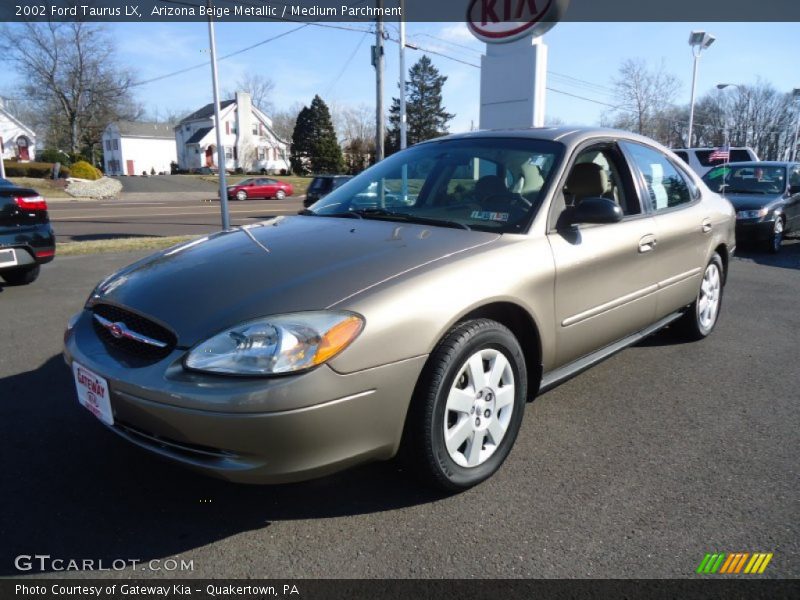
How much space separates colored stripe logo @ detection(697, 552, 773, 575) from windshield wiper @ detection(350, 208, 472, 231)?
1.73 metres

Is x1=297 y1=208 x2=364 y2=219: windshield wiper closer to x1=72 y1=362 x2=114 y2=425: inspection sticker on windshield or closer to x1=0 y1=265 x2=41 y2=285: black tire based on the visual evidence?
x1=72 y1=362 x2=114 y2=425: inspection sticker on windshield

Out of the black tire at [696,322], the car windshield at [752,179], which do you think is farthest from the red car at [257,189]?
the black tire at [696,322]

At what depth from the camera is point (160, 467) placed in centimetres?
272

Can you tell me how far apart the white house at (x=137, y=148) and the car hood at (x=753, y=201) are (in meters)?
77.2

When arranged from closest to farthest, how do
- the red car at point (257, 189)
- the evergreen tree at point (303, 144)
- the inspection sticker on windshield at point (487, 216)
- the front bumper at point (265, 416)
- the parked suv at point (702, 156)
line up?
the front bumper at point (265, 416), the inspection sticker on windshield at point (487, 216), the parked suv at point (702, 156), the red car at point (257, 189), the evergreen tree at point (303, 144)

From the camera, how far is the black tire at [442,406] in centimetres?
226

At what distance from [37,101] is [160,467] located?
64537mm

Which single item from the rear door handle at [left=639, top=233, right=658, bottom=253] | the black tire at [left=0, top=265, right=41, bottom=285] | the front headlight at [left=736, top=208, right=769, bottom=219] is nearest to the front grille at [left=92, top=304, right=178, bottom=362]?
the rear door handle at [left=639, top=233, right=658, bottom=253]

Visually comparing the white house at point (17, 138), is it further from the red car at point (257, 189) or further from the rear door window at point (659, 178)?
the rear door window at point (659, 178)

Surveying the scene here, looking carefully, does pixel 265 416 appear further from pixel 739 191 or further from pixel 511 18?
pixel 739 191

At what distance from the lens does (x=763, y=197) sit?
10.0 m

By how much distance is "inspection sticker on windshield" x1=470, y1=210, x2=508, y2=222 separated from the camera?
117 inches

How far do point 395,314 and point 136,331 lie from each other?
1.07 metres

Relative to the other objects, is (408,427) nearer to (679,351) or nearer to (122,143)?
(679,351)
